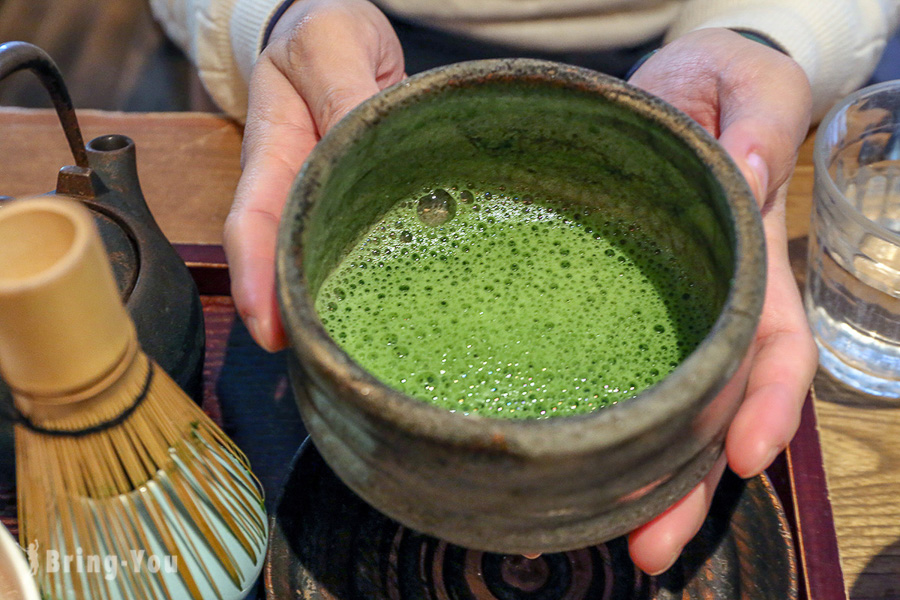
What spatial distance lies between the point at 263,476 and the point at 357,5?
0.63 m

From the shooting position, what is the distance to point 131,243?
0.83 meters

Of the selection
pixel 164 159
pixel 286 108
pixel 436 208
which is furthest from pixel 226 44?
pixel 436 208

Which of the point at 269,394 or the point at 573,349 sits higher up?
the point at 573,349

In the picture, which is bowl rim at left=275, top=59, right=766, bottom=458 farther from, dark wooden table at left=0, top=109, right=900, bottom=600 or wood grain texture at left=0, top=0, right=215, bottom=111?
wood grain texture at left=0, top=0, right=215, bottom=111

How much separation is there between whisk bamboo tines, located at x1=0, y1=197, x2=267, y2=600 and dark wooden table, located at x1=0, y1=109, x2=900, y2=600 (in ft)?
0.73

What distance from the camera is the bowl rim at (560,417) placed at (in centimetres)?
42

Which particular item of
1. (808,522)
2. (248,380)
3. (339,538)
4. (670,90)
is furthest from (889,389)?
(248,380)

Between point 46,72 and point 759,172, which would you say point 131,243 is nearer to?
point 46,72

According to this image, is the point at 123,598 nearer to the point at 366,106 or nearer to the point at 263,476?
the point at 263,476

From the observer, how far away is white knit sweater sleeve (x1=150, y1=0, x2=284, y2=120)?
123 cm

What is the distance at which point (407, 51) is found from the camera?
129cm

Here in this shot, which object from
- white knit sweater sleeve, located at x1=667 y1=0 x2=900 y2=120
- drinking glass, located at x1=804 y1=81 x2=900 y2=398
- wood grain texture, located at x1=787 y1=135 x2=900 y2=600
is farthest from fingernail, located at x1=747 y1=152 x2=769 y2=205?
white knit sweater sleeve, located at x1=667 y1=0 x2=900 y2=120

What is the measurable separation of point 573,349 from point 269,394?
1.56 ft

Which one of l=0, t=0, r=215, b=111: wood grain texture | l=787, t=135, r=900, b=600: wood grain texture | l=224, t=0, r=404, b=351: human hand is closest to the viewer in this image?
l=224, t=0, r=404, b=351: human hand
